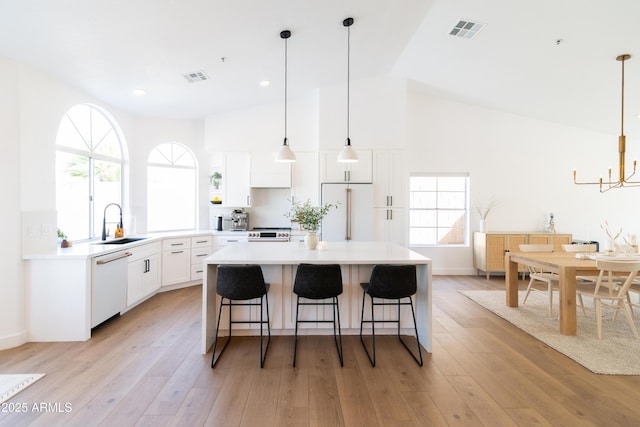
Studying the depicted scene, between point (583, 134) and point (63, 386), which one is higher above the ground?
point (583, 134)

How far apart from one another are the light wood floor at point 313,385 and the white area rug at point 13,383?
0.23 feet

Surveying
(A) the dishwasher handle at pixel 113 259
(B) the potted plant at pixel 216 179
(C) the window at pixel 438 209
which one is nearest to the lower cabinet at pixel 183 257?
(A) the dishwasher handle at pixel 113 259

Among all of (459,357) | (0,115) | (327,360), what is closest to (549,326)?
(459,357)

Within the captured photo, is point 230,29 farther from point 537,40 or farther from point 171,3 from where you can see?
point 537,40

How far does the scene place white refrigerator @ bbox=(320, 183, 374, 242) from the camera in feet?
16.4

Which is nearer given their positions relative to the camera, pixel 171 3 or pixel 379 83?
pixel 171 3

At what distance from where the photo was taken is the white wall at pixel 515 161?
19.2 feet

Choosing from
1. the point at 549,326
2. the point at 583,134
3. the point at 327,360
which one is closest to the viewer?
→ the point at 327,360

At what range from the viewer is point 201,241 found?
502cm

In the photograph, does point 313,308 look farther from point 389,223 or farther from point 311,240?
point 389,223

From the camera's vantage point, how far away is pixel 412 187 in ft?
19.8

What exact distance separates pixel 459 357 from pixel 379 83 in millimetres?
4444

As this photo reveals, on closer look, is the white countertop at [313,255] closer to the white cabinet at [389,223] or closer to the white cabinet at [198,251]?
the white cabinet at [389,223]

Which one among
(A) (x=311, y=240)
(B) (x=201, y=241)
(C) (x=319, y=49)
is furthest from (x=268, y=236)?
(C) (x=319, y=49)
